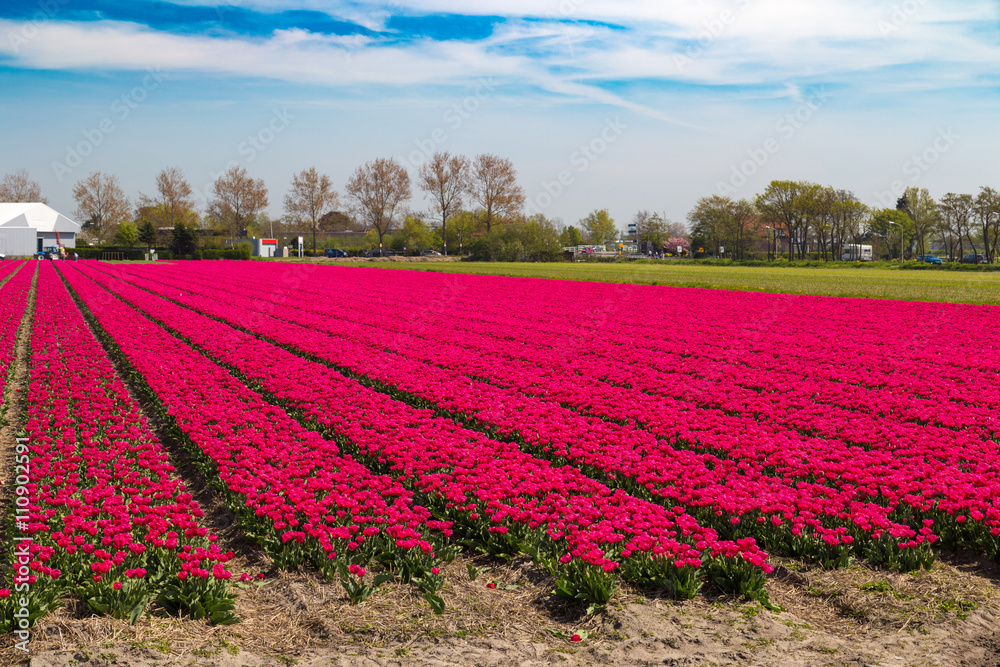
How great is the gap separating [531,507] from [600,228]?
14102cm

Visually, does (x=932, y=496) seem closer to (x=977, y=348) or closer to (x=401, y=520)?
(x=401, y=520)

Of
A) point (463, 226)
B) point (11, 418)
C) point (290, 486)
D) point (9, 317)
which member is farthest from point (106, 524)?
point (463, 226)

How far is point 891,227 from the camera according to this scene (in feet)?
326

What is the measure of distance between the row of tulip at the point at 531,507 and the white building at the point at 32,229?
394 feet

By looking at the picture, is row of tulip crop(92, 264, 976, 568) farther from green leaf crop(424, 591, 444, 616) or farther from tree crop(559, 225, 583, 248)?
tree crop(559, 225, 583, 248)

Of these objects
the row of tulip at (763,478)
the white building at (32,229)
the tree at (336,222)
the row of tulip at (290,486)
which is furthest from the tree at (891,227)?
the white building at (32,229)

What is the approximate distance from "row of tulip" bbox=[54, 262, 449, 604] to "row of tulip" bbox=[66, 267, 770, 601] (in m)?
0.39

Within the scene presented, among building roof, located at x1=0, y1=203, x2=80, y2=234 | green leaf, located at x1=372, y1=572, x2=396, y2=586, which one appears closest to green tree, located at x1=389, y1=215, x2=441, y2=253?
building roof, located at x1=0, y1=203, x2=80, y2=234

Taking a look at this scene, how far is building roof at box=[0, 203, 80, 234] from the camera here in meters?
125

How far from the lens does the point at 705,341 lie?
54.2 ft

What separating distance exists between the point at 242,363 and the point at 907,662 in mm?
11728

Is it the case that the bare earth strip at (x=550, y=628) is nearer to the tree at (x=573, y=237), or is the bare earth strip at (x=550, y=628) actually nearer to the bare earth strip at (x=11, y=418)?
the bare earth strip at (x=11, y=418)

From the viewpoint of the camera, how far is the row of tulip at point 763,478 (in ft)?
19.3

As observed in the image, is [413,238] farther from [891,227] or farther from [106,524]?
[106,524]
